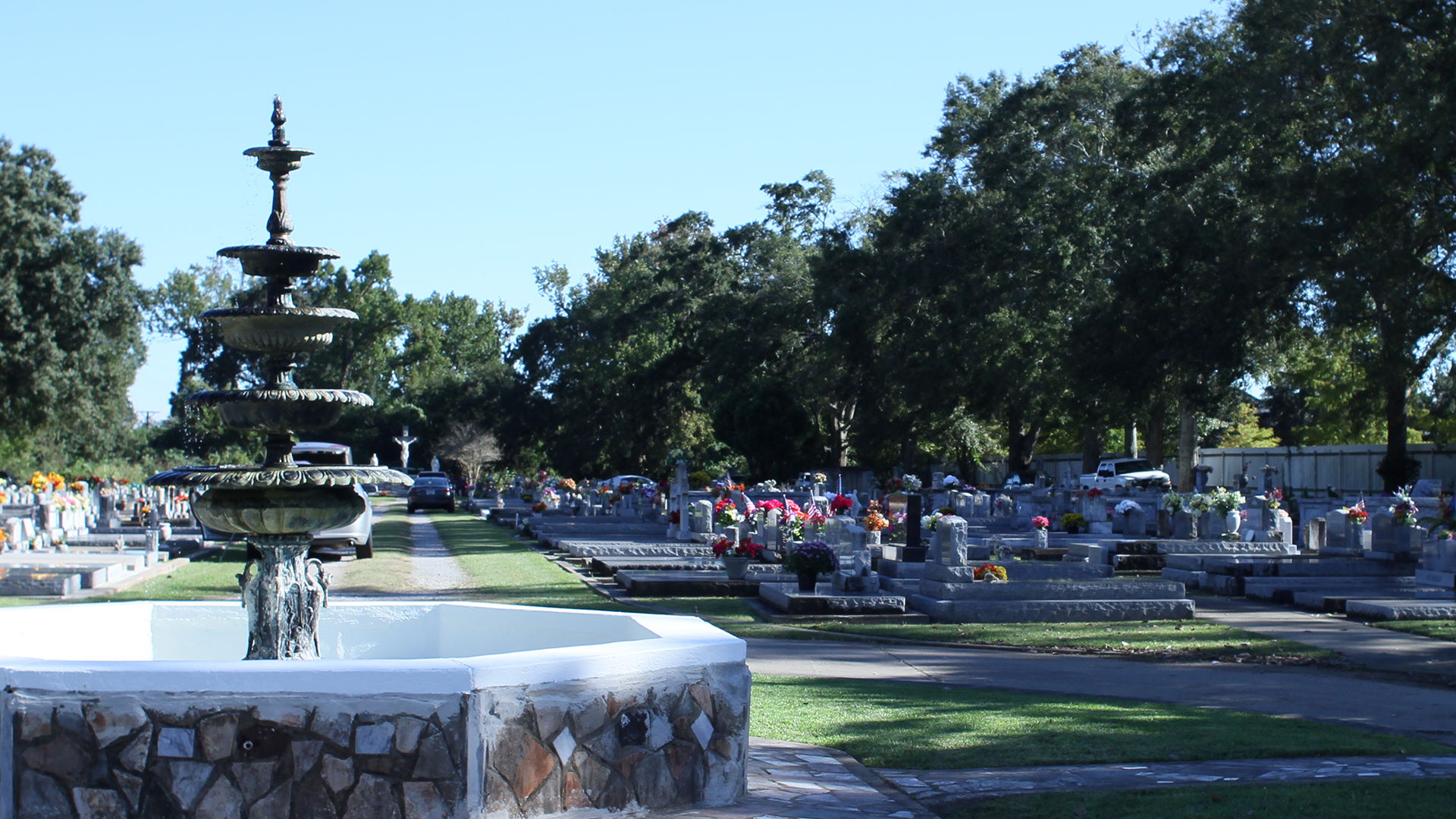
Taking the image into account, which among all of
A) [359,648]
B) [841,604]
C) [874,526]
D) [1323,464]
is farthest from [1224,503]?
[1323,464]

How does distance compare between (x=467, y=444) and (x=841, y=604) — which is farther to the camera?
(x=467, y=444)

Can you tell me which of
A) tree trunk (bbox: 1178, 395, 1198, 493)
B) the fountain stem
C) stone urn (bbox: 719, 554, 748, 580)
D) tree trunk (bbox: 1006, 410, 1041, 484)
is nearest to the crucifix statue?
tree trunk (bbox: 1006, 410, 1041, 484)

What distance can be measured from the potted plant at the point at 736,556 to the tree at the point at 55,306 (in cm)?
3420

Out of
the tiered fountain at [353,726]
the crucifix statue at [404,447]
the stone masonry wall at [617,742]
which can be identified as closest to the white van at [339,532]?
the tiered fountain at [353,726]

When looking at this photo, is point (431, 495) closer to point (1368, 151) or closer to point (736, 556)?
point (736, 556)

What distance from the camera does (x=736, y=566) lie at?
1973cm

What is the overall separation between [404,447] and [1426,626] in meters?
64.1

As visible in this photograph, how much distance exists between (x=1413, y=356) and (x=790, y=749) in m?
30.6

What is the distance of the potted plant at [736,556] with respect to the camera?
19734 mm

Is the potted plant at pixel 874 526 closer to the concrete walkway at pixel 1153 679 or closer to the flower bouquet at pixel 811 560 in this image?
the flower bouquet at pixel 811 560

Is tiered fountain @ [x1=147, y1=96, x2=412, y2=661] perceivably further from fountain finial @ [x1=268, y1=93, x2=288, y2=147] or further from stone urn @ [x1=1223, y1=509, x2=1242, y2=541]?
stone urn @ [x1=1223, y1=509, x2=1242, y2=541]

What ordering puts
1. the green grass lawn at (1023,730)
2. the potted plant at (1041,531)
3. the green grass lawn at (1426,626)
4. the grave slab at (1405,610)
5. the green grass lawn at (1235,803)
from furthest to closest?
the potted plant at (1041,531)
the grave slab at (1405,610)
the green grass lawn at (1426,626)
the green grass lawn at (1023,730)
the green grass lawn at (1235,803)

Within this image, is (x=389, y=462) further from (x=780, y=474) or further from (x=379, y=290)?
(x=780, y=474)

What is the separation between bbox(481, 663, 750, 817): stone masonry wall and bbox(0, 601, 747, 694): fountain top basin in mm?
89
